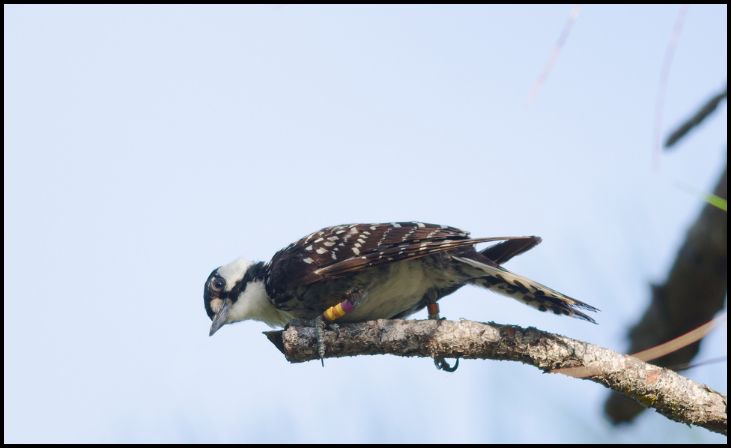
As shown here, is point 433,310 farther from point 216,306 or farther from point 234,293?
point 216,306

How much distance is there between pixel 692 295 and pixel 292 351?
2.11 metres

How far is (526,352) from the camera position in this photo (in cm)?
354

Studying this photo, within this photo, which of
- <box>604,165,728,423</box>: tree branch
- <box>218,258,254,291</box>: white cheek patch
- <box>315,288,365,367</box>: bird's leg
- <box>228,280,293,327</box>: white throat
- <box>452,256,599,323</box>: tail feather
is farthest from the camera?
<box>218,258,254,291</box>: white cheek patch

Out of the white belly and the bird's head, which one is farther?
the bird's head

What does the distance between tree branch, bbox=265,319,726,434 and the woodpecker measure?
0.69 meters

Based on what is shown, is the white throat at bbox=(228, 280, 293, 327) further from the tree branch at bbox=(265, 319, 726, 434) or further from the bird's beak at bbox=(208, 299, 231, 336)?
the tree branch at bbox=(265, 319, 726, 434)

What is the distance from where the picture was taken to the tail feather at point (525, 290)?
4297 mm

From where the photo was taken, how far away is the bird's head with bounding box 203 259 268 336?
224 inches

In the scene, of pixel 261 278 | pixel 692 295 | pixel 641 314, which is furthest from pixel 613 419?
pixel 261 278

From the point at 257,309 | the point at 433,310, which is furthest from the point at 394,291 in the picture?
the point at 257,309

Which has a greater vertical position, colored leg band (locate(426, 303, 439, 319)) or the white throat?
the white throat

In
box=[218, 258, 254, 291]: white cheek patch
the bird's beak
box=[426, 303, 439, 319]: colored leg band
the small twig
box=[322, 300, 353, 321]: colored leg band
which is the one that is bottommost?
box=[426, 303, 439, 319]: colored leg band

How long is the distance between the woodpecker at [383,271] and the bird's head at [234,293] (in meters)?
0.17

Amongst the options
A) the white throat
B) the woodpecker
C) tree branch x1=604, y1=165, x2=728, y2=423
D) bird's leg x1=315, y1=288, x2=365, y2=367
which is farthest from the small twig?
the white throat
